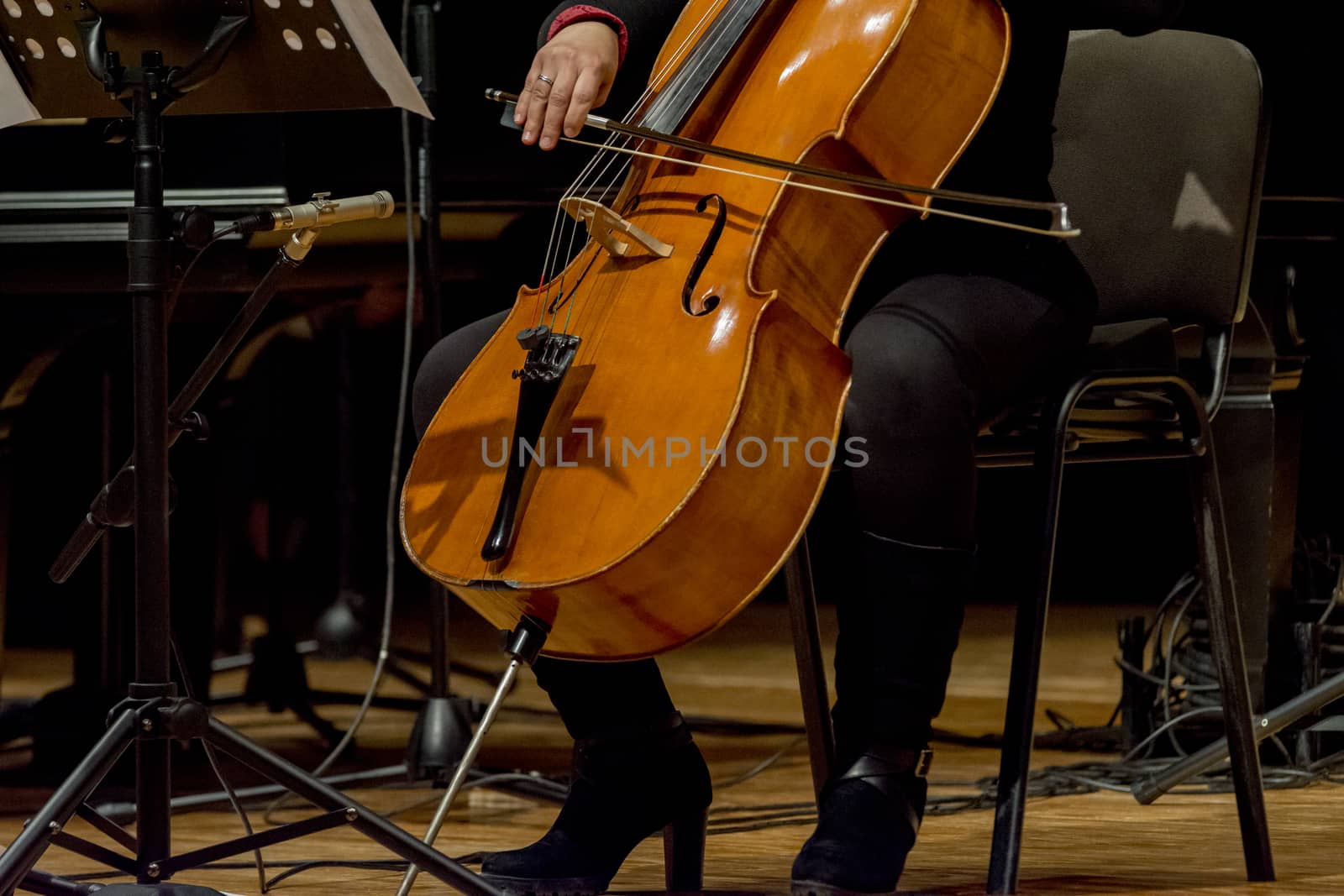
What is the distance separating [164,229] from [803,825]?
0.92 m

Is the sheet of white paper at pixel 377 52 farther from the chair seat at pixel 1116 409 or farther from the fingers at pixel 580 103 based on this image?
the chair seat at pixel 1116 409

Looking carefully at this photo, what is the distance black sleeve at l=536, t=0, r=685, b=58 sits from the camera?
133 cm

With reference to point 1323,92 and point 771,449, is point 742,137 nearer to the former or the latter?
point 771,449

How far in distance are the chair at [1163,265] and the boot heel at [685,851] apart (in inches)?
6.4

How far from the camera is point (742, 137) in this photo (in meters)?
1.18

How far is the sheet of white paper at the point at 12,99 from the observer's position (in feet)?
3.76

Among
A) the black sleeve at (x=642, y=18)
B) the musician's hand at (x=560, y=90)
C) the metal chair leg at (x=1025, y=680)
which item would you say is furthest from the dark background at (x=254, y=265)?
the metal chair leg at (x=1025, y=680)

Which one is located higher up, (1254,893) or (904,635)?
(904,635)

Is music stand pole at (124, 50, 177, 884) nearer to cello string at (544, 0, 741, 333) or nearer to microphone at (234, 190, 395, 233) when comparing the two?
microphone at (234, 190, 395, 233)

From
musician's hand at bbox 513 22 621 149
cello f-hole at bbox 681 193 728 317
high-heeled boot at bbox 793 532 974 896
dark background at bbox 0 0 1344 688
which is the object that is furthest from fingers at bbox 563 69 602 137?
high-heeled boot at bbox 793 532 974 896

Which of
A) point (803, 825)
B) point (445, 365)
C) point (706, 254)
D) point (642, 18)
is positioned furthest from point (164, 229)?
point (803, 825)

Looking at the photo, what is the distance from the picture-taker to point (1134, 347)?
1417 mm

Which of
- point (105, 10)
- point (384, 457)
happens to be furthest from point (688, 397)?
point (384, 457)

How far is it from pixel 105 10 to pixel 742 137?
0.44 meters
